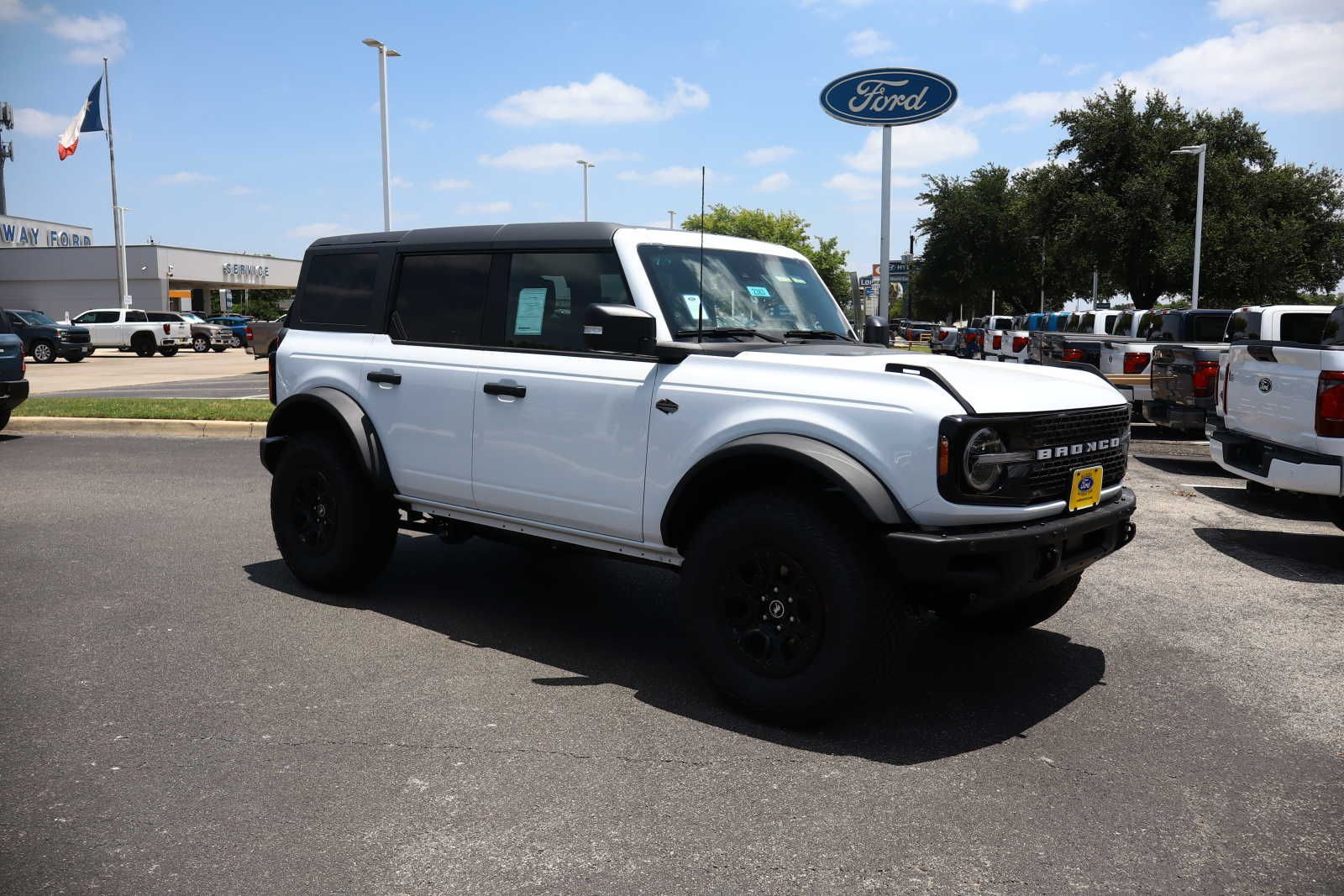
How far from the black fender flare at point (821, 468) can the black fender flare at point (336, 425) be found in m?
1.98

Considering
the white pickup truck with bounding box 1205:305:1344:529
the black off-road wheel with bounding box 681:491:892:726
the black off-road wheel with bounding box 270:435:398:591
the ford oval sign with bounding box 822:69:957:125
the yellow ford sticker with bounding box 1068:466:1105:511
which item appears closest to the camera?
the black off-road wheel with bounding box 681:491:892:726

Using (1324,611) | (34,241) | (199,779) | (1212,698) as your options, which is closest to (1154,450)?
(1324,611)

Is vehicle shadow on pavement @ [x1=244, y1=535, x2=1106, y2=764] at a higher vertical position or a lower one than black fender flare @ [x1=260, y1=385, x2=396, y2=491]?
lower

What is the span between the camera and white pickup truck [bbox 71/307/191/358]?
38594 millimetres

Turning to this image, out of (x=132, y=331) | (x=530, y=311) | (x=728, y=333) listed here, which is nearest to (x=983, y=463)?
(x=728, y=333)

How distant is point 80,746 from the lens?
3.92 metres

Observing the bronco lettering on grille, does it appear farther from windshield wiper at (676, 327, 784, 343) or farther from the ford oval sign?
the ford oval sign

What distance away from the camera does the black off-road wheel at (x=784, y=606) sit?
3906 mm

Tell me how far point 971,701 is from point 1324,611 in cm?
279

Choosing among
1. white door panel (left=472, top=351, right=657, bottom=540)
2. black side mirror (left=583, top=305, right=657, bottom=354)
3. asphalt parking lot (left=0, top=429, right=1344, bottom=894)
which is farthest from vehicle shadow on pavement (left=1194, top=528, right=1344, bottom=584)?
black side mirror (left=583, top=305, right=657, bottom=354)

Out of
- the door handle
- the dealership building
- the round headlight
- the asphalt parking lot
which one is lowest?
the asphalt parking lot

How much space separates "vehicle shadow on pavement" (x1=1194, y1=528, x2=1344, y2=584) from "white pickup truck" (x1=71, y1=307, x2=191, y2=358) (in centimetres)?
3809

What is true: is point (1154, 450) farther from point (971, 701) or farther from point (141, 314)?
point (141, 314)

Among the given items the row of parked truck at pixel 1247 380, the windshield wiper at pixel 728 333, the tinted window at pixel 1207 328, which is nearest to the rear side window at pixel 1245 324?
the row of parked truck at pixel 1247 380
